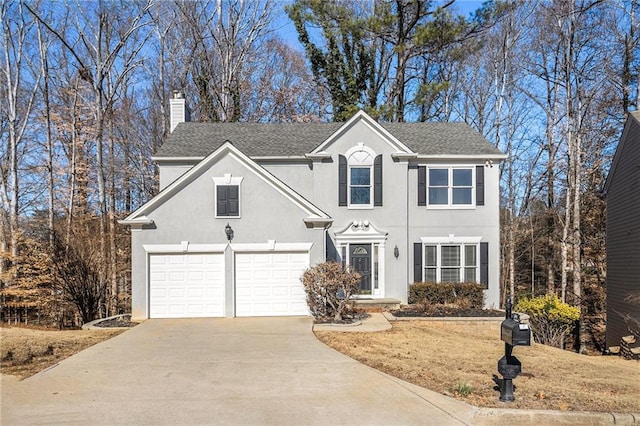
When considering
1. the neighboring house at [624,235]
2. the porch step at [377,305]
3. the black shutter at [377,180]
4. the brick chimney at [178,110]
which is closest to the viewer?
the neighboring house at [624,235]

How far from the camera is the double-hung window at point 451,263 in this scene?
56.7 feet

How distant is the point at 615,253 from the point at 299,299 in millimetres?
12153

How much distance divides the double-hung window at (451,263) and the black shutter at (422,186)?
1.60 metres

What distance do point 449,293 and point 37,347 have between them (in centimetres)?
1209

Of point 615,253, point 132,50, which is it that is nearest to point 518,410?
point 615,253

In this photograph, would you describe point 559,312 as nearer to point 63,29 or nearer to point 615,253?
point 615,253

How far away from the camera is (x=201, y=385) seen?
25.6 feet

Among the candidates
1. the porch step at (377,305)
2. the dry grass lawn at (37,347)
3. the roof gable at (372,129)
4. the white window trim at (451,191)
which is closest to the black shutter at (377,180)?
the roof gable at (372,129)

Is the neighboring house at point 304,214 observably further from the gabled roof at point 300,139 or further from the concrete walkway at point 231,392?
the concrete walkway at point 231,392

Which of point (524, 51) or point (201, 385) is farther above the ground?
point (524, 51)

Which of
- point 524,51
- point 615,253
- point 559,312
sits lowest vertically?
point 559,312

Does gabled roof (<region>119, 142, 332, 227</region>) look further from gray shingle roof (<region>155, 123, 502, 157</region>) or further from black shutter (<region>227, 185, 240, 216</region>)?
gray shingle roof (<region>155, 123, 502, 157</region>)

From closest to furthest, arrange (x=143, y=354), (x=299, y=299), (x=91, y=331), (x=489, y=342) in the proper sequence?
(x=143, y=354) → (x=489, y=342) → (x=91, y=331) → (x=299, y=299)

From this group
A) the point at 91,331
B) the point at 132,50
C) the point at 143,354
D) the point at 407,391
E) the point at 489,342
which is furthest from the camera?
the point at 132,50
